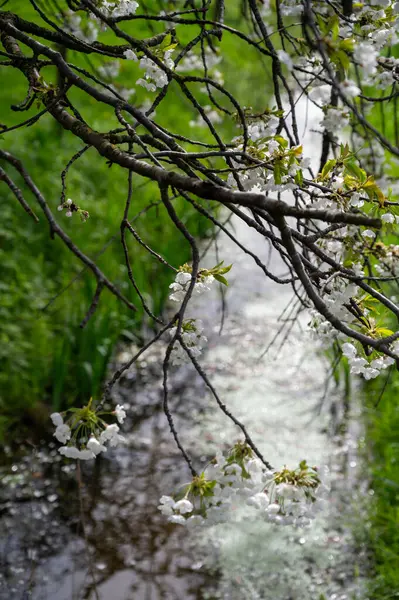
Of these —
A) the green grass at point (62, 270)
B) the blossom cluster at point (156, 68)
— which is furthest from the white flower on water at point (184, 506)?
the green grass at point (62, 270)

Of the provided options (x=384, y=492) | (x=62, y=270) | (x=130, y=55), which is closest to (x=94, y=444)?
(x=130, y=55)

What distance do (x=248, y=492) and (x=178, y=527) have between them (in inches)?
71.7

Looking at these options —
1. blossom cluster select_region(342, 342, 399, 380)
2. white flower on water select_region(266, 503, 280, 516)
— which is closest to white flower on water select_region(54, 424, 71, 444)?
white flower on water select_region(266, 503, 280, 516)

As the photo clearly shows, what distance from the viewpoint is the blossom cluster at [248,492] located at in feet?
3.89

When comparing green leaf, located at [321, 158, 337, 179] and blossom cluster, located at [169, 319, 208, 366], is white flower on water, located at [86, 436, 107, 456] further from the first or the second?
green leaf, located at [321, 158, 337, 179]

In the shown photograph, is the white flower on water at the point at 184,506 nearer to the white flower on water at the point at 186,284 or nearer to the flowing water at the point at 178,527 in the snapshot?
the white flower on water at the point at 186,284

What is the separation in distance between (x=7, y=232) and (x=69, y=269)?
0.45 meters

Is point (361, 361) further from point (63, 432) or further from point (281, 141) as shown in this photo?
point (63, 432)

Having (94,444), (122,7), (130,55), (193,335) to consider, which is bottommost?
(94,444)

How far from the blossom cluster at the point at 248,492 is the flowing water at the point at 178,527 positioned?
0.80 metres

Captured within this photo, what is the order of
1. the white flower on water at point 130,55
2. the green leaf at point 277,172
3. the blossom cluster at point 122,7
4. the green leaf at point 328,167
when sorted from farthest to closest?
the blossom cluster at point 122,7, the white flower on water at point 130,55, the green leaf at point 328,167, the green leaf at point 277,172

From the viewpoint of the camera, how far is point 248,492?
49.5 inches

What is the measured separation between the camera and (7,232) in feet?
13.8

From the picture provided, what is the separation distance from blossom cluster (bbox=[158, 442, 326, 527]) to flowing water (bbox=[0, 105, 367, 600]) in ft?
2.62
